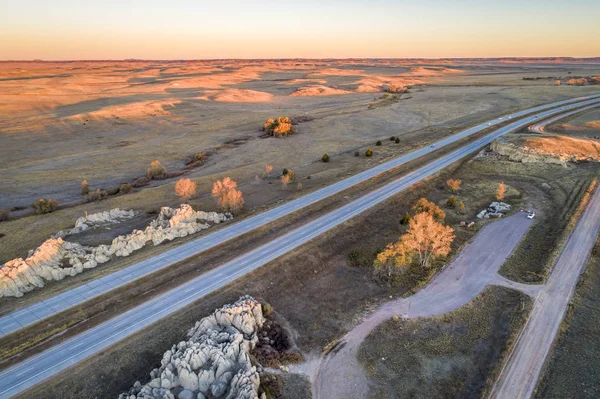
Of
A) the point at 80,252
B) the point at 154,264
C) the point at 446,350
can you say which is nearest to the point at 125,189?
the point at 80,252

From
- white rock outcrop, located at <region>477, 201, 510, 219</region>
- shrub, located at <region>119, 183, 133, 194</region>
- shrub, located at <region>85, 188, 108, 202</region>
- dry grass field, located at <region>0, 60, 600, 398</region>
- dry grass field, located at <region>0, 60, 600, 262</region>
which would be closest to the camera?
dry grass field, located at <region>0, 60, 600, 398</region>

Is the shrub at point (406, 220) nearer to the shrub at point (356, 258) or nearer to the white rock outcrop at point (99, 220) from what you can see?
the shrub at point (356, 258)

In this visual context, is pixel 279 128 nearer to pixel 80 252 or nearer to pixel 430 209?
pixel 430 209

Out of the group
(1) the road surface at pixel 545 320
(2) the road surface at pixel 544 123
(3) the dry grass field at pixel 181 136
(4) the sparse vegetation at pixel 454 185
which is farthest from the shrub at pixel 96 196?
(2) the road surface at pixel 544 123

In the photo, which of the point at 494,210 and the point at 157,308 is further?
the point at 494,210

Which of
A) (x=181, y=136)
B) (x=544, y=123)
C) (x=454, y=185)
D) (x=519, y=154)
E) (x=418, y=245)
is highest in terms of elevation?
(x=544, y=123)

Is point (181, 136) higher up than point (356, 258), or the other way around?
point (356, 258)

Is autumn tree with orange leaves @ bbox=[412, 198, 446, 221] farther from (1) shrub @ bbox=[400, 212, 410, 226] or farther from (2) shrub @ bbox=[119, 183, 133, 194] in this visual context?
(2) shrub @ bbox=[119, 183, 133, 194]

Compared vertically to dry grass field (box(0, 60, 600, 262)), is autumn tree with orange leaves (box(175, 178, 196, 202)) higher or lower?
higher

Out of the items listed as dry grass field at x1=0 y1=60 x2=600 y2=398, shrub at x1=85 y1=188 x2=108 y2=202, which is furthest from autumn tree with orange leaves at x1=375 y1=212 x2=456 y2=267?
shrub at x1=85 y1=188 x2=108 y2=202
